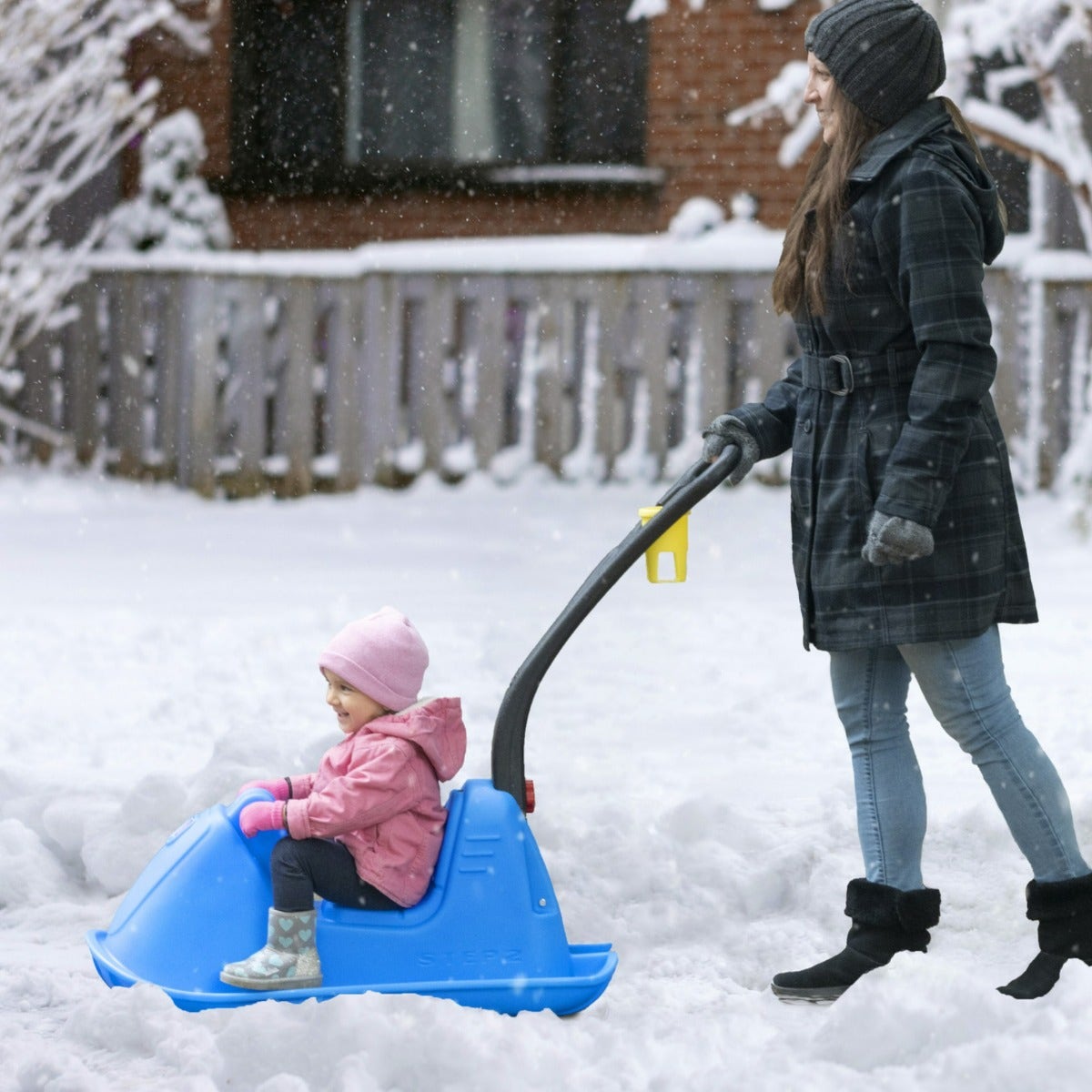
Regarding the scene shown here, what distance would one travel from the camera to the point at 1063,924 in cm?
293

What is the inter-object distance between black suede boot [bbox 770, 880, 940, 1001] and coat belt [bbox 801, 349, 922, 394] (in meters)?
0.89

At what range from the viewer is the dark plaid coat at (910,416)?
277 centimetres

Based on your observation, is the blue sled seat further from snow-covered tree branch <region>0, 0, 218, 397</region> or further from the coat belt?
snow-covered tree branch <region>0, 0, 218, 397</region>

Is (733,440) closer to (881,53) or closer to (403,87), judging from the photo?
(881,53)

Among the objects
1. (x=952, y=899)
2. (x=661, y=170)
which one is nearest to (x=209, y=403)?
(x=661, y=170)

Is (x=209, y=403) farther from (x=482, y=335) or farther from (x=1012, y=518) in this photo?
(x=1012, y=518)

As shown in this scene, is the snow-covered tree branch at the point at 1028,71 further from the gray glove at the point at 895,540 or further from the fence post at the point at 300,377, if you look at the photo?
the gray glove at the point at 895,540

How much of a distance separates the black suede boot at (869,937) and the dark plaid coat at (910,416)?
1.57 ft

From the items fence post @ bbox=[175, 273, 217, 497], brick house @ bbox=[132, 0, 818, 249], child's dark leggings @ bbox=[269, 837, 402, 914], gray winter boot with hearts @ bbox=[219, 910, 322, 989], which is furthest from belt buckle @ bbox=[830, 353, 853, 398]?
brick house @ bbox=[132, 0, 818, 249]

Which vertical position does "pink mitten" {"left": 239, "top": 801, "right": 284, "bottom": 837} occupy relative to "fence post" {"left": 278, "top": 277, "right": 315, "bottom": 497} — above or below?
below

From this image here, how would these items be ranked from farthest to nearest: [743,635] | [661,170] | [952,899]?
[661,170] < [743,635] < [952,899]

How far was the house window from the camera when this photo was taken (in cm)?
1191

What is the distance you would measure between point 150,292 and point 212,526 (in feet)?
5.63

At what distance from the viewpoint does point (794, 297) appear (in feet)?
9.91
